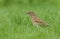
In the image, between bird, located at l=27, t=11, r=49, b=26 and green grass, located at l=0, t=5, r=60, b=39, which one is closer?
green grass, located at l=0, t=5, r=60, b=39

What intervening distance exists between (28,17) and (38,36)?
1614mm

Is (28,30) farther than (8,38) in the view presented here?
Yes

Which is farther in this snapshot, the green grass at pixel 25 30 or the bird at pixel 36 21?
the bird at pixel 36 21

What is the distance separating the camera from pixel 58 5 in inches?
459

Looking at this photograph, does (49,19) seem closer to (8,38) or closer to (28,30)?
(28,30)

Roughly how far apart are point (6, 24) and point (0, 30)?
516 mm

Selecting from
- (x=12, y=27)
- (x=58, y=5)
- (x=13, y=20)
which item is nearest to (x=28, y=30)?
(x=12, y=27)

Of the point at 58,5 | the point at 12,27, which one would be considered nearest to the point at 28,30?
the point at 12,27

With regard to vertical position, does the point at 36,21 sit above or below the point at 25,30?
above

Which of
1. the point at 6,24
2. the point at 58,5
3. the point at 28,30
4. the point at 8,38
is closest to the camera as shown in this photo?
the point at 8,38

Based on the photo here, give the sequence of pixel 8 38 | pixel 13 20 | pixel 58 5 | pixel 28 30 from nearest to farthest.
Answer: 1. pixel 8 38
2. pixel 28 30
3. pixel 13 20
4. pixel 58 5

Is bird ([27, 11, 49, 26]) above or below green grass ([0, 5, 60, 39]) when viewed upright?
above

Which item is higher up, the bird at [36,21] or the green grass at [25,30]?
the bird at [36,21]

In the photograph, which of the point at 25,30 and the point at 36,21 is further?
the point at 36,21
